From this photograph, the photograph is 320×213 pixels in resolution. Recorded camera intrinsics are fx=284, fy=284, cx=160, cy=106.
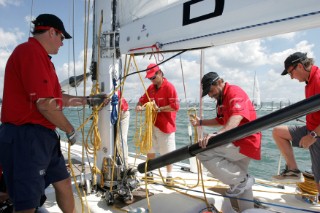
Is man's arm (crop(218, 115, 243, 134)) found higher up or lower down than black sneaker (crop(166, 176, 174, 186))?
higher up

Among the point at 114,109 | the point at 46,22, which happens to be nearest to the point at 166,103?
the point at 114,109

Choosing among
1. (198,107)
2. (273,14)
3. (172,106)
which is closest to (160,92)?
(172,106)

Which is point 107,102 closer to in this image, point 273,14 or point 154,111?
point 154,111

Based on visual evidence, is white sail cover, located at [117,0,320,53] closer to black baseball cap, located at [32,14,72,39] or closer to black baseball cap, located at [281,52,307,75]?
black baseball cap, located at [32,14,72,39]

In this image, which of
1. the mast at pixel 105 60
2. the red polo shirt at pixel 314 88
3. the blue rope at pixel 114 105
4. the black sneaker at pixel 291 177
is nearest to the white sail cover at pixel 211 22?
the mast at pixel 105 60

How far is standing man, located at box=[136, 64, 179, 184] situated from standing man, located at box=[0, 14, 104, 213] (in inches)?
Result: 69.6

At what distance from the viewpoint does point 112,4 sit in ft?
8.20

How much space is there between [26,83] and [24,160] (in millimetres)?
465

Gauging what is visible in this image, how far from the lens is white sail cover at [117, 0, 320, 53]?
1176 mm

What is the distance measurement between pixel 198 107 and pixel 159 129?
65cm

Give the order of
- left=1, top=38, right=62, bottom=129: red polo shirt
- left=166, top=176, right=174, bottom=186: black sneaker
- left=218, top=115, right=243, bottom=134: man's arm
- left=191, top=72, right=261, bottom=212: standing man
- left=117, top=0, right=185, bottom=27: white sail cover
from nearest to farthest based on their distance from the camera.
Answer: left=1, top=38, right=62, bottom=129: red polo shirt < left=117, top=0, right=185, bottom=27: white sail cover < left=218, top=115, right=243, bottom=134: man's arm < left=191, top=72, right=261, bottom=212: standing man < left=166, top=176, right=174, bottom=186: black sneaker

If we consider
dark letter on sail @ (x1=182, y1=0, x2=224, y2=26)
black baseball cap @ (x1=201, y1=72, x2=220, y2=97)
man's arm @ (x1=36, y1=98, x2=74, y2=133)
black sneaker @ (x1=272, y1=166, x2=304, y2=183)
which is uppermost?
dark letter on sail @ (x1=182, y1=0, x2=224, y2=26)

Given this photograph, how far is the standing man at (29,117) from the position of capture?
1.68 metres

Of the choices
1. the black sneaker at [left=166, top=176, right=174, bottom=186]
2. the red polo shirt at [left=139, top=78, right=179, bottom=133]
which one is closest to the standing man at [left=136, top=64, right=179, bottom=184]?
the red polo shirt at [left=139, top=78, right=179, bottom=133]
